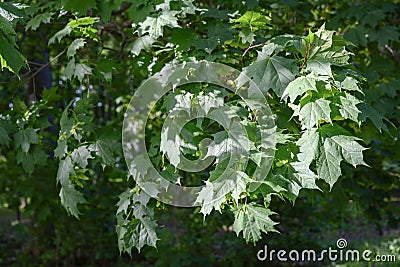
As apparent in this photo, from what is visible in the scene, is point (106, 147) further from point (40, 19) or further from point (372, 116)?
point (372, 116)

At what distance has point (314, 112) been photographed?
156 centimetres

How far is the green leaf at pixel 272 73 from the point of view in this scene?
1.69m

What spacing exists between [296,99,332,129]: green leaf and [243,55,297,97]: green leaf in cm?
15

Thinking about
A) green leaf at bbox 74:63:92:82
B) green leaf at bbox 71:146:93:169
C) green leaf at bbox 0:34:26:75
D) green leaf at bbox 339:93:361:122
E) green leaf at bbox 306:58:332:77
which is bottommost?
green leaf at bbox 71:146:93:169

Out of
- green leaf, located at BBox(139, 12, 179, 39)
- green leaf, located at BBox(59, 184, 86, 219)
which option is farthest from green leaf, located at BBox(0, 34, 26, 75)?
green leaf, located at BBox(59, 184, 86, 219)

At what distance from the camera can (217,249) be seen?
226 inches

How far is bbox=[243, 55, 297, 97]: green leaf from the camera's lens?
1.69 meters

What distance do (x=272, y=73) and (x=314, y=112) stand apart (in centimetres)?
24

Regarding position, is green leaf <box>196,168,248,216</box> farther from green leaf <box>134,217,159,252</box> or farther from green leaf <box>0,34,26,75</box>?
green leaf <box>0,34,26,75</box>

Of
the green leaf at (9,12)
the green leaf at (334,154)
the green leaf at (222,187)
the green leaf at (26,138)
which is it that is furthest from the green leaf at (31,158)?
the green leaf at (334,154)

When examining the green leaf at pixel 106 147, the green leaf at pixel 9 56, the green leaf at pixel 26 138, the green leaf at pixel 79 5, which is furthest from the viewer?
the green leaf at pixel 26 138

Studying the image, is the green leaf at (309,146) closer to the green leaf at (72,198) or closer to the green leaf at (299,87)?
the green leaf at (299,87)

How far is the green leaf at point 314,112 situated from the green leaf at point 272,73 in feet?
0.48

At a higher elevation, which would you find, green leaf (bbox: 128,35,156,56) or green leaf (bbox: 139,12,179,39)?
green leaf (bbox: 139,12,179,39)
